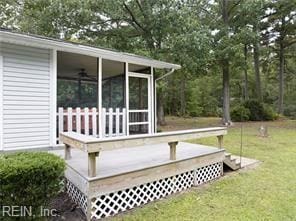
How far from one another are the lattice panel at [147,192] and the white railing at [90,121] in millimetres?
2803

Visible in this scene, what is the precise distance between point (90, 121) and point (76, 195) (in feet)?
9.77

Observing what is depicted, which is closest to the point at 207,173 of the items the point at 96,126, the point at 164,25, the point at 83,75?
the point at 96,126

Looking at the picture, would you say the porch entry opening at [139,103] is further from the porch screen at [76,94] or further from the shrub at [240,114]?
the shrub at [240,114]

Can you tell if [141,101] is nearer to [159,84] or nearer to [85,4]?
[159,84]

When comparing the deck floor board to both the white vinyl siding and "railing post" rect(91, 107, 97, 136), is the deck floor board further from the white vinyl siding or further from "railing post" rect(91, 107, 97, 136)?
"railing post" rect(91, 107, 97, 136)

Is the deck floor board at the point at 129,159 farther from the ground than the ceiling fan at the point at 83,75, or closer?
closer

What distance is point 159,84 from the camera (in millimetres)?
13391

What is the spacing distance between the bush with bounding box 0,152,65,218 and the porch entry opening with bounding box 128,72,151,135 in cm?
491

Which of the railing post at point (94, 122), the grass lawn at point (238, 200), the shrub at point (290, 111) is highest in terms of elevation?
the shrub at point (290, 111)

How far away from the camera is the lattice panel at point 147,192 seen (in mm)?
3663

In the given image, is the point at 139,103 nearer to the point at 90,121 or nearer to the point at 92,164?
the point at 90,121

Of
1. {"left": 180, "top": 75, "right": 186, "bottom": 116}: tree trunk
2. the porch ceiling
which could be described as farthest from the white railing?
{"left": 180, "top": 75, "right": 186, "bottom": 116}: tree trunk

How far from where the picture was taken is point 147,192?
424cm

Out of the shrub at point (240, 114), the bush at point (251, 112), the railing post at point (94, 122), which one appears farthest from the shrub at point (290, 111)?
the railing post at point (94, 122)
